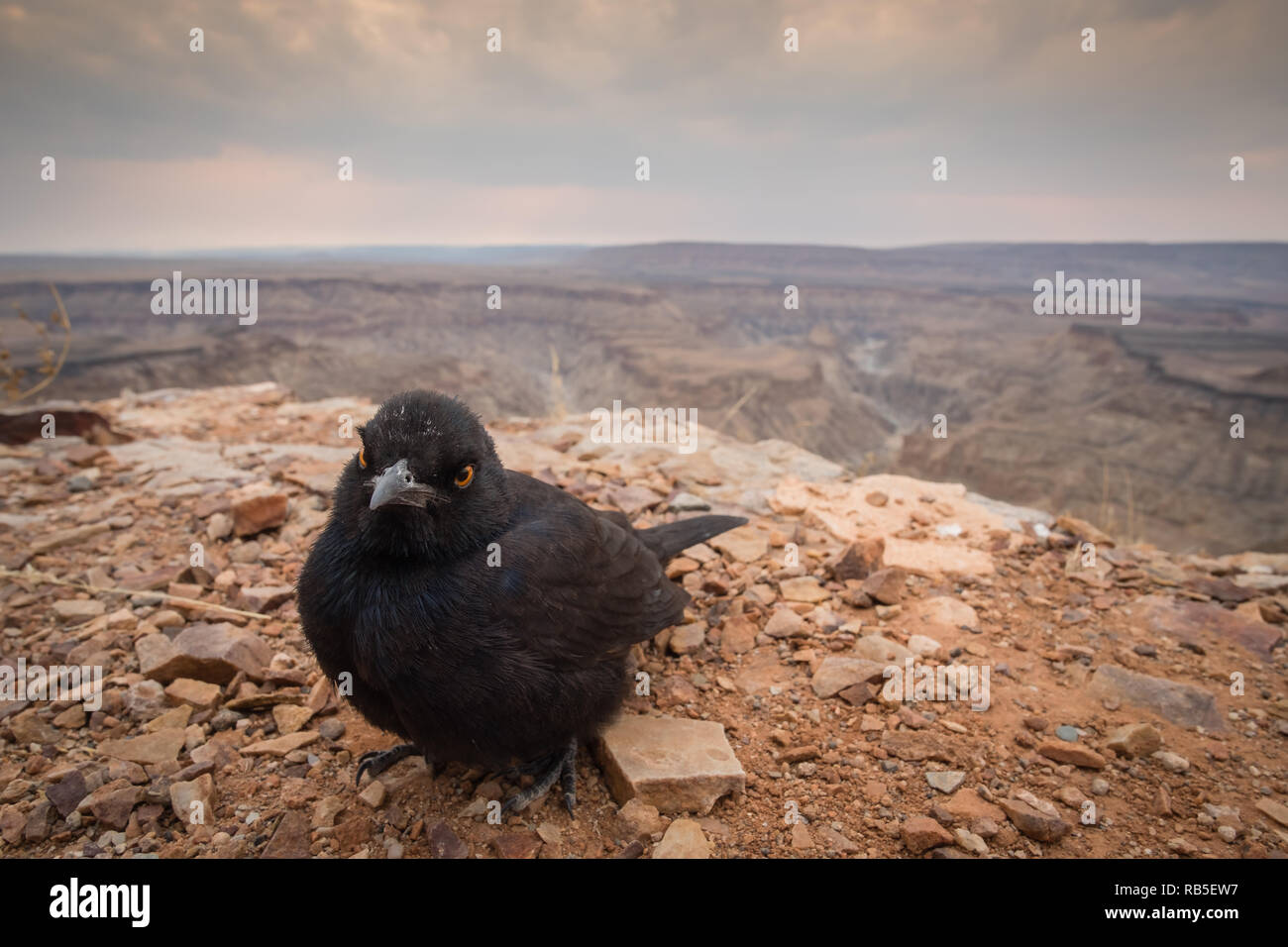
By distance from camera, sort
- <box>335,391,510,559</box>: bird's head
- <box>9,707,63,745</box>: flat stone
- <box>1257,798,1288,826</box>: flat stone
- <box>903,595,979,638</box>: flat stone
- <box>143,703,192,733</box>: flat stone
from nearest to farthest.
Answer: <box>335,391,510,559</box>: bird's head, <box>1257,798,1288,826</box>: flat stone, <box>9,707,63,745</box>: flat stone, <box>143,703,192,733</box>: flat stone, <box>903,595,979,638</box>: flat stone

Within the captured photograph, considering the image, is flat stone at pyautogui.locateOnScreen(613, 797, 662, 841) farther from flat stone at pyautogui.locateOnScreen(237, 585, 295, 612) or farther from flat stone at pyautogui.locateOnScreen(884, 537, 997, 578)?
flat stone at pyautogui.locateOnScreen(884, 537, 997, 578)

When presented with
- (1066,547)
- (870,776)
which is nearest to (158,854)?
(870,776)

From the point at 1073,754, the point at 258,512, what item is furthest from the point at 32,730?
the point at 1073,754

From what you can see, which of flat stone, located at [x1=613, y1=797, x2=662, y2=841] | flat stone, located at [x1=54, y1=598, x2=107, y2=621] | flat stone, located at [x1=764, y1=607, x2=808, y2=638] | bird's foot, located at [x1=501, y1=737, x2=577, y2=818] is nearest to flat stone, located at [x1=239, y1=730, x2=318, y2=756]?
bird's foot, located at [x1=501, y1=737, x2=577, y2=818]

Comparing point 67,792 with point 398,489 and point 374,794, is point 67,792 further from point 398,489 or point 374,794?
point 398,489

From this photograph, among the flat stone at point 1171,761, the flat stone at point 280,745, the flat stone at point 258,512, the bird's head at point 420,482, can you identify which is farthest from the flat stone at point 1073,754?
the flat stone at point 258,512

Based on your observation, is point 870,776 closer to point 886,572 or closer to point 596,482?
point 886,572
